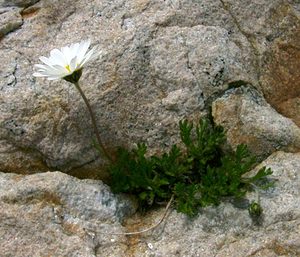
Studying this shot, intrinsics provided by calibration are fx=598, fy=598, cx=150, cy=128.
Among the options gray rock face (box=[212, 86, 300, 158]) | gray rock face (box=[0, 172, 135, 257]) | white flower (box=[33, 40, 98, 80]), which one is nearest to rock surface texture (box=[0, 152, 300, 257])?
gray rock face (box=[0, 172, 135, 257])

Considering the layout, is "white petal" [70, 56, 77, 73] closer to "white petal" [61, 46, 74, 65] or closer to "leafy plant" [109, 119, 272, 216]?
"white petal" [61, 46, 74, 65]

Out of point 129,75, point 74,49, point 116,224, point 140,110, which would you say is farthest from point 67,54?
point 116,224

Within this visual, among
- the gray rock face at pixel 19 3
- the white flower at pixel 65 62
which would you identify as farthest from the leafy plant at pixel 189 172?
the gray rock face at pixel 19 3

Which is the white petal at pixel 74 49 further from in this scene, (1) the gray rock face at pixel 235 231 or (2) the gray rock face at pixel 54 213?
(1) the gray rock face at pixel 235 231

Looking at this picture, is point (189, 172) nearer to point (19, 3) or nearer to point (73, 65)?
point (73, 65)

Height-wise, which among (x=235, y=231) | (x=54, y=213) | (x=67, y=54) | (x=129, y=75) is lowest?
(x=235, y=231)

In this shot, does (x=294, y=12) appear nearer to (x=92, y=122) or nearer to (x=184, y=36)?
(x=184, y=36)
